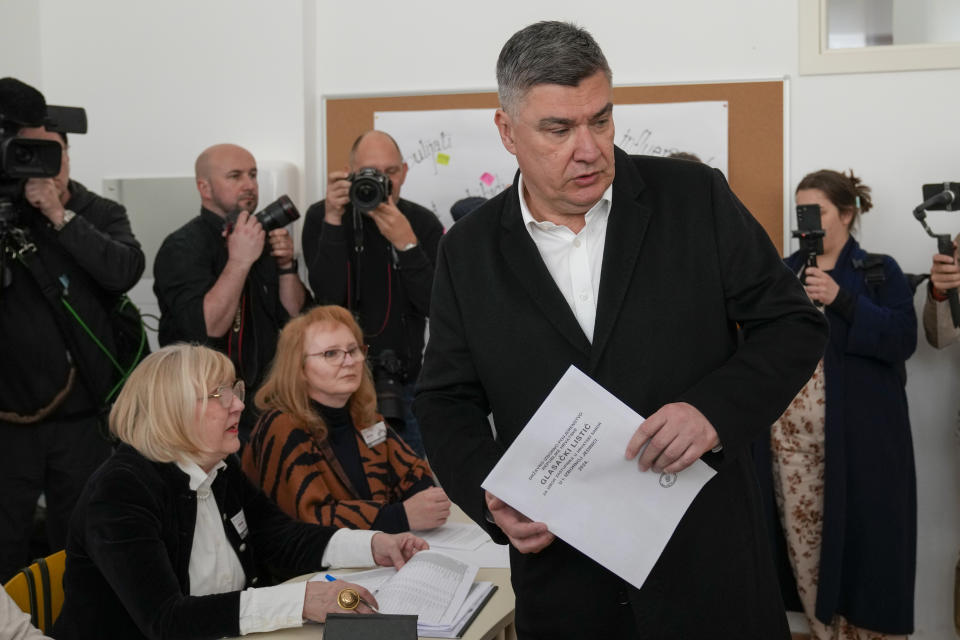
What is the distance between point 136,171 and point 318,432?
225 cm

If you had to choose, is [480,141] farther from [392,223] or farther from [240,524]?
[240,524]

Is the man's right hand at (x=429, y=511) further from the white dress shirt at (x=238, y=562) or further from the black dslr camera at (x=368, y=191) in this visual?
the black dslr camera at (x=368, y=191)

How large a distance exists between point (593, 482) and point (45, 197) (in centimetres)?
238

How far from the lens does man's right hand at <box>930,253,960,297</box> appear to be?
11.3ft

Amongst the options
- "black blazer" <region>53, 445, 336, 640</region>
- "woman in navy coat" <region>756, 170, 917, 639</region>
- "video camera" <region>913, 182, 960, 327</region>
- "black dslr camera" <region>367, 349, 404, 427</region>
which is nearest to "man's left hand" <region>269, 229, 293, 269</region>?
"black dslr camera" <region>367, 349, 404, 427</region>

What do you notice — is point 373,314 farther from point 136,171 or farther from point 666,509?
point 666,509

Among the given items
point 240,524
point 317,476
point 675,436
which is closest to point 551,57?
point 675,436

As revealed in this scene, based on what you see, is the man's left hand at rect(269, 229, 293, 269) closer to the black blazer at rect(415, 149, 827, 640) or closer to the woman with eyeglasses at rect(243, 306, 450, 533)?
the woman with eyeglasses at rect(243, 306, 450, 533)

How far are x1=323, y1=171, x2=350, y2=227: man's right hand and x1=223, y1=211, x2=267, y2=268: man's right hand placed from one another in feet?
0.83

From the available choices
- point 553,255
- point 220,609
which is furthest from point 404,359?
point 553,255

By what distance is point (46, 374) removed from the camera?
10.4ft

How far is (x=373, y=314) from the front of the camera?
12.2 ft

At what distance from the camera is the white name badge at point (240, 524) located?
7.77ft

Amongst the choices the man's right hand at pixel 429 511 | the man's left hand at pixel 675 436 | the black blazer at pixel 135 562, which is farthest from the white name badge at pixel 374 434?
the man's left hand at pixel 675 436
